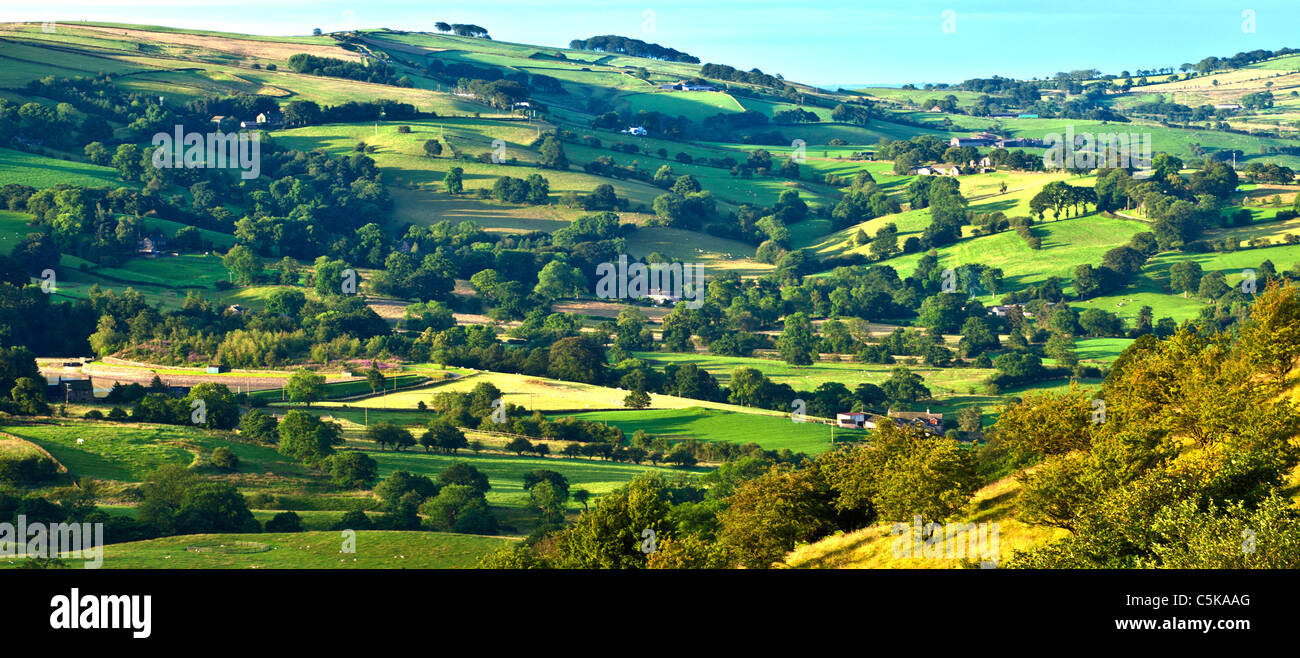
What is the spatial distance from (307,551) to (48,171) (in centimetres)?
12944

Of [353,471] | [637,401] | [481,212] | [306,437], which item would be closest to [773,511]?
[353,471]

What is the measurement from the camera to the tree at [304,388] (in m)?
90.0

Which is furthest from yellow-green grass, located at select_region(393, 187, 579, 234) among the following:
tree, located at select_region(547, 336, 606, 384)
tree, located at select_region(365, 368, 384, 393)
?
tree, located at select_region(365, 368, 384, 393)

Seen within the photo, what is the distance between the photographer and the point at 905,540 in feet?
132

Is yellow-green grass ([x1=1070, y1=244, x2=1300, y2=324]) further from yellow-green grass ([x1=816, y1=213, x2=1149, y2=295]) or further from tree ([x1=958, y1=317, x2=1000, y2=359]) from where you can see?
tree ([x1=958, y1=317, x2=1000, y2=359])

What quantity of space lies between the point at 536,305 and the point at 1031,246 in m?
73.6

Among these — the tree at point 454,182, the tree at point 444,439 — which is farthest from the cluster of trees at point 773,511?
the tree at point 454,182

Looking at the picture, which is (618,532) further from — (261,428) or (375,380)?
(375,380)

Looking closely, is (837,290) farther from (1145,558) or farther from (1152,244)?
(1145,558)

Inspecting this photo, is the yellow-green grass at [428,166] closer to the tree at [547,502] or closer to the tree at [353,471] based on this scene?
the tree at [353,471]

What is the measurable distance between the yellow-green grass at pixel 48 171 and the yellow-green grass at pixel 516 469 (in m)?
103

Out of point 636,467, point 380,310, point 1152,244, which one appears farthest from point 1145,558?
point 1152,244

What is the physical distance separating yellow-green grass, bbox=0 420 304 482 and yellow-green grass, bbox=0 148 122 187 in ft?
311

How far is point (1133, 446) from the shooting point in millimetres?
36781
